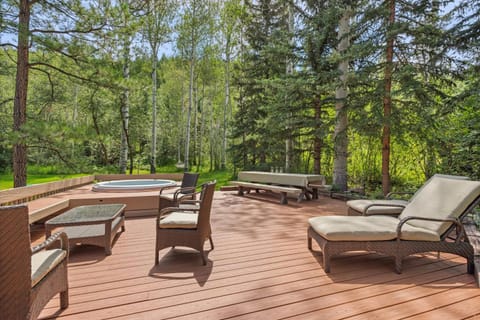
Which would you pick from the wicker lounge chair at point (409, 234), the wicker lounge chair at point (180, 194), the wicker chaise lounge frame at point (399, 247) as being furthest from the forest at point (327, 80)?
the wicker chaise lounge frame at point (399, 247)

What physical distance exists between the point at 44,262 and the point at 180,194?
321 centimetres

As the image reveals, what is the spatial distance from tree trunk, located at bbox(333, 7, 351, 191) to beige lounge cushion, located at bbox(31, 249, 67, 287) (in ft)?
20.9

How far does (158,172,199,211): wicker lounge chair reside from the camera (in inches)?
173

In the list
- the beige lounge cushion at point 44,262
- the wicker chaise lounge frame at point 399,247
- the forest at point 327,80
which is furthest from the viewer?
the forest at point 327,80

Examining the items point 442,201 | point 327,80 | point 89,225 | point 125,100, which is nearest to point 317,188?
point 327,80

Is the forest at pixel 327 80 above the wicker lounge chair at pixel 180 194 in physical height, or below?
above

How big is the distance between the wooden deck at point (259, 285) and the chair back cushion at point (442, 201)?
0.45 metres

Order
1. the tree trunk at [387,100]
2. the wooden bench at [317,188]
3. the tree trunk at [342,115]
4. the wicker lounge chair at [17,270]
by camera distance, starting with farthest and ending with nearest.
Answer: the tree trunk at [342,115]
the wooden bench at [317,188]
the tree trunk at [387,100]
the wicker lounge chair at [17,270]

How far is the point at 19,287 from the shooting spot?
1.47 m

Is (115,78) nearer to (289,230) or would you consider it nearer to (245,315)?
(289,230)

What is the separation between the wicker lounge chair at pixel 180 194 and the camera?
438cm

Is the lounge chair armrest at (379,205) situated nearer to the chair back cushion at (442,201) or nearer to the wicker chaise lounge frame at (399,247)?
the chair back cushion at (442,201)

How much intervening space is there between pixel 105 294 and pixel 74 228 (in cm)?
172

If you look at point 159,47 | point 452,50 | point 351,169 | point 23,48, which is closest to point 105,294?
point 23,48
